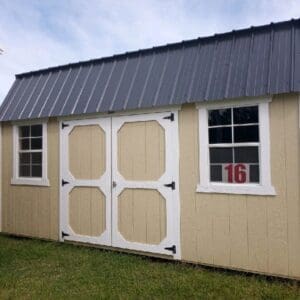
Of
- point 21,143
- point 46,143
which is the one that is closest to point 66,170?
point 46,143

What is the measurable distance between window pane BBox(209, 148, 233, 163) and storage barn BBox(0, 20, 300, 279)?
2 cm

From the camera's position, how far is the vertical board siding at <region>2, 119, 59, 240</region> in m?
6.89

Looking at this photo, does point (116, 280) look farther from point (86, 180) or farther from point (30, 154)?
point (30, 154)

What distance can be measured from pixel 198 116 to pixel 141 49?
1.86 m

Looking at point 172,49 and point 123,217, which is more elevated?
point 172,49

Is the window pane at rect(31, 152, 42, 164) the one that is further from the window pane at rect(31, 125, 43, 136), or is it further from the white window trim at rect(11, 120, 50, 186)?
the window pane at rect(31, 125, 43, 136)

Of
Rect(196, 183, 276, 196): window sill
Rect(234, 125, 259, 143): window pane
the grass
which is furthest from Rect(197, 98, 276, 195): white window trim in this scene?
the grass

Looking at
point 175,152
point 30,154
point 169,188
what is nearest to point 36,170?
point 30,154

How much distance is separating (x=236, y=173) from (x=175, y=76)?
72.8 inches

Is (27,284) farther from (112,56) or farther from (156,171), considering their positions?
(112,56)

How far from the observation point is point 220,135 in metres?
5.15

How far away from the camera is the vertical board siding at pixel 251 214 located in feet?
15.0

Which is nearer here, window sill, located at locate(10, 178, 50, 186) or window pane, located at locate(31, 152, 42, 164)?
window sill, located at locate(10, 178, 50, 186)

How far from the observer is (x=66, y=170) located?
6.73m
